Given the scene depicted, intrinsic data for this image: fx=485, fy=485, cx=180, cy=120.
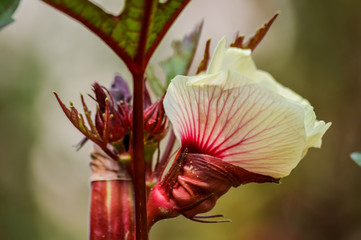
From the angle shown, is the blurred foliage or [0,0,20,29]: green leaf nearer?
[0,0,20,29]: green leaf

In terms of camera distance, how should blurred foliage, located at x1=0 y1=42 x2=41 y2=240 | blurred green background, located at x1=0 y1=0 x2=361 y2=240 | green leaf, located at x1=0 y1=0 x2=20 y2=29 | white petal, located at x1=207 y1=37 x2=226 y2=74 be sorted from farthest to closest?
1. blurred foliage, located at x1=0 y1=42 x2=41 y2=240
2. blurred green background, located at x1=0 y1=0 x2=361 y2=240
3. white petal, located at x1=207 y1=37 x2=226 y2=74
4. green leaf, located at x1=0 y1=0 x2=20 y2=29

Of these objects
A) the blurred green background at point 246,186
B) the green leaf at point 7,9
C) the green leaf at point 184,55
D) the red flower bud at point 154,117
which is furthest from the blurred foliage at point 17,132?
the green leaf at point 7,9

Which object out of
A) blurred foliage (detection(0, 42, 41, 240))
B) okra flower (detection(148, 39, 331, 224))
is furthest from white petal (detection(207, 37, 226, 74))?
blurred foliage (detection(0, 42, 41, 240))

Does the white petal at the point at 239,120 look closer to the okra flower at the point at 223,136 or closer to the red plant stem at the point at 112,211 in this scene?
the okra flower at the point at 223,136

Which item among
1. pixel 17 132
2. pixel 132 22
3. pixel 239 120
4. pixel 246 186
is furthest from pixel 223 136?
pixel 17 132

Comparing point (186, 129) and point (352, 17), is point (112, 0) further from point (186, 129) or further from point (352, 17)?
point (186, 129)

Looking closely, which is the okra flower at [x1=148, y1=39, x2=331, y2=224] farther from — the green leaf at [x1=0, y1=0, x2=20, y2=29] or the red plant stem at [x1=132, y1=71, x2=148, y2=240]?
the green leaf at [x1=0, y1=0, x2=20, y2=29]

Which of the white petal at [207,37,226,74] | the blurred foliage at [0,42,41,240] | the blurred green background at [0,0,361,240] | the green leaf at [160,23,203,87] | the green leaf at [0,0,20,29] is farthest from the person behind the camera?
the blurred foliage at [0,42,41,240]
